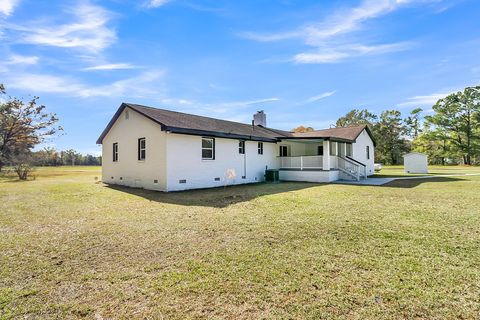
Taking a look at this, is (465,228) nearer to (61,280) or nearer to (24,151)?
(61,280)

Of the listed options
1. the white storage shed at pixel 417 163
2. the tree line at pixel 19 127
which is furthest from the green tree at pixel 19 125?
the white storage shed at pixel 417 163

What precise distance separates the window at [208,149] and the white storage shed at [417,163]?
19892 millimetres

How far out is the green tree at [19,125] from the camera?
29.8 meters

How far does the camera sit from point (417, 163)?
74.1 ft

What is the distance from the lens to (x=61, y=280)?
324 cm

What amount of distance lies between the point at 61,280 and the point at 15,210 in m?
6.48

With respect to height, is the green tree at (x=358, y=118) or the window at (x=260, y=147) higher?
the green tree at (x=358, y=118)

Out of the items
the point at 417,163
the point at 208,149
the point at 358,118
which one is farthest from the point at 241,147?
the point at 358,118

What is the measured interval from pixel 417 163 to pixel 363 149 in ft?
19.1

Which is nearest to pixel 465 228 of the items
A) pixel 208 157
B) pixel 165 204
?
pixel 165 204

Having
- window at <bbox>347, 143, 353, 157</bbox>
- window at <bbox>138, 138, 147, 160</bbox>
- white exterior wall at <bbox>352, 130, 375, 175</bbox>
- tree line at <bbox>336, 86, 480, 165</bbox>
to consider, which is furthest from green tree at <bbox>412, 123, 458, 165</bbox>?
window at <bbox>138, 138, 147, 160</bbox>

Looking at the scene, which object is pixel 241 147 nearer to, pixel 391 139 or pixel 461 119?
pixel 391 139

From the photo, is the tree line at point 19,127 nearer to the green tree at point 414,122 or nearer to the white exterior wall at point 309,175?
the white exterior wall at point 309,175

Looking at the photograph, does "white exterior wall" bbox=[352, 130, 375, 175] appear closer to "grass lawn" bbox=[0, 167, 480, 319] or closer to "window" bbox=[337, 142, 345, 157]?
"window" bbox=[337, 142, 345, 157]
